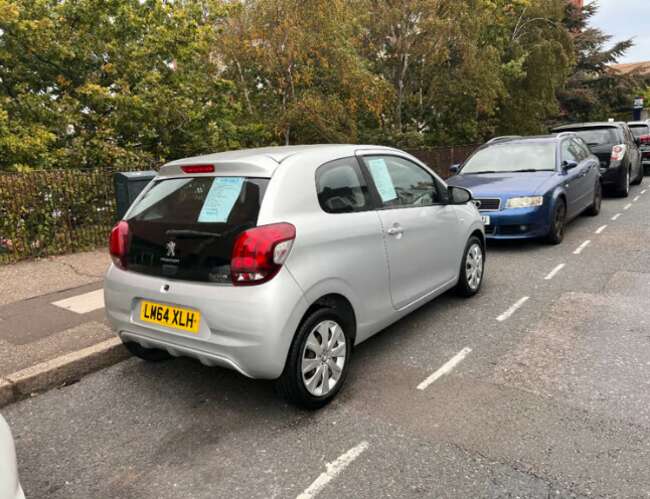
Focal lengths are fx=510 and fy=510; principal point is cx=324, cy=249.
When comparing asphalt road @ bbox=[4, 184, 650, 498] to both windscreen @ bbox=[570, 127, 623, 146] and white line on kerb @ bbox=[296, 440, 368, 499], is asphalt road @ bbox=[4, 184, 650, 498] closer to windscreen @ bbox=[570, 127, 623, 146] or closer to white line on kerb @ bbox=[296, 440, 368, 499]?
white line on kerb @ bbox=[296, 440, 368, 499]

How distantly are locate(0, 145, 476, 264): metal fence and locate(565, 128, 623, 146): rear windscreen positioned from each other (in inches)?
408

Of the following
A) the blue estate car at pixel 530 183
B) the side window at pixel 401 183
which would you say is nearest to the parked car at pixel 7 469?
the side window at pixel 401 183

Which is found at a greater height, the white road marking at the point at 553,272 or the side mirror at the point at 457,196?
the side mirror at the point at 457,196

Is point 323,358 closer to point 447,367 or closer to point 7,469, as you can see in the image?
point 447,367

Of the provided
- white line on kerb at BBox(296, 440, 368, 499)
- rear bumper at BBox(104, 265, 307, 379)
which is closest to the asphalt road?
white line on kerb at BBox(296, 440, 368, 499)

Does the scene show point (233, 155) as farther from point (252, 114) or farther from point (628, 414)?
point (252, 114)

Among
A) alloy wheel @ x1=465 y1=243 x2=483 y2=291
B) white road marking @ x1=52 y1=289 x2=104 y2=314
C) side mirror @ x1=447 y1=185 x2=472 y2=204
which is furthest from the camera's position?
alloy wheel @ x1=465 y1=243 x2=483 y2=291

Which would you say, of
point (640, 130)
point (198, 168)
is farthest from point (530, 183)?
point (640, 130)

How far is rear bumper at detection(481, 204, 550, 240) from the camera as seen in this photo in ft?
23.0

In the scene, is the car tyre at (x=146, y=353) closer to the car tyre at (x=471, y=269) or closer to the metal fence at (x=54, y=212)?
the car tyre at (x=471, y=269)

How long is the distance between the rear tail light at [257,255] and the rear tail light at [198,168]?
2.08 feet

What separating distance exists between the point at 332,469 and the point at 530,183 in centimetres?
588

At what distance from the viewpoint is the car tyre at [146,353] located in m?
3.78

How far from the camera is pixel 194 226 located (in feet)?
10.1
